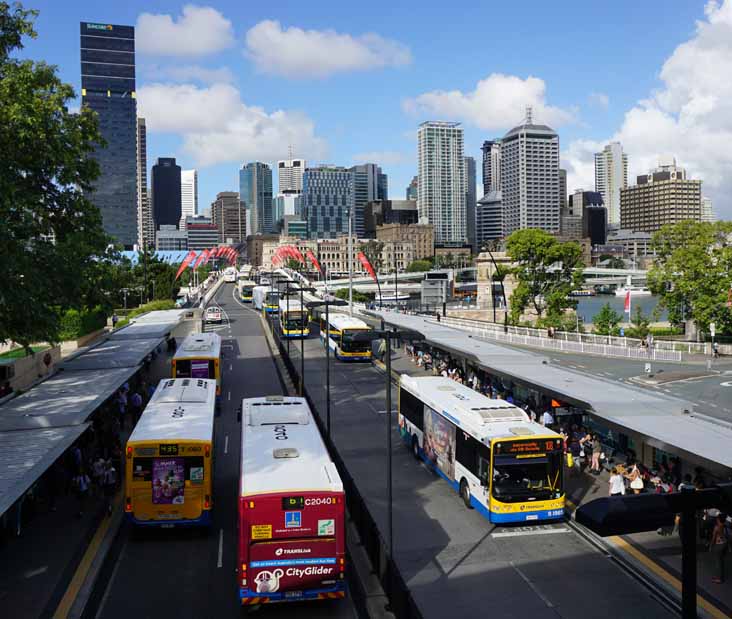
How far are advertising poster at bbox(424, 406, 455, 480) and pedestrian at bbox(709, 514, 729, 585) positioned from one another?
7532 mm

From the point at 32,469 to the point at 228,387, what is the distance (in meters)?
26.0

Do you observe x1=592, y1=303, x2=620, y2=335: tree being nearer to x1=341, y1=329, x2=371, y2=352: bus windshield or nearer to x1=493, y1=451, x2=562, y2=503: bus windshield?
x1=341, y1=329, x2=371, y2=352: bus windshield

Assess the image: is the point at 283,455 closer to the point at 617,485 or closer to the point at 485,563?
the point at 485,563

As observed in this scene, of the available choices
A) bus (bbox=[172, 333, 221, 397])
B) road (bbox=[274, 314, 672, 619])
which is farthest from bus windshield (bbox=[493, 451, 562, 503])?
bus (bbox=[172, 333, 221, 397])

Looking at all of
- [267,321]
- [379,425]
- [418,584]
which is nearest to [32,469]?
[418,584]

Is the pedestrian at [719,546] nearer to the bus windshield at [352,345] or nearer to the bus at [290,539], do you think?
the bus at [290,539]

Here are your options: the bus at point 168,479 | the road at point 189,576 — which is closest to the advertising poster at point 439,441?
the road at point 189,576

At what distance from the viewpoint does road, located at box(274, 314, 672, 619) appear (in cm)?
1446

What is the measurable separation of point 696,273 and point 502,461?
1705 inches

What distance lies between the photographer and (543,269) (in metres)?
68.4

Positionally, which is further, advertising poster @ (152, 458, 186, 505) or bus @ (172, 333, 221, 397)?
bus @ (172, 333, 221, 397)

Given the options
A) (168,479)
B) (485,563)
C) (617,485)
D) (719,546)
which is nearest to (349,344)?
(617,485)

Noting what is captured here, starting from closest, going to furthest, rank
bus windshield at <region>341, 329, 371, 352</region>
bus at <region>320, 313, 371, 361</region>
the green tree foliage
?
bus at <region>320, 313, 371, 361</region>
bus windshield at <region>341, 329, 371, 352</region>
the green tree foliage

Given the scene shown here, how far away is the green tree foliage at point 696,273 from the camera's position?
5406cm
